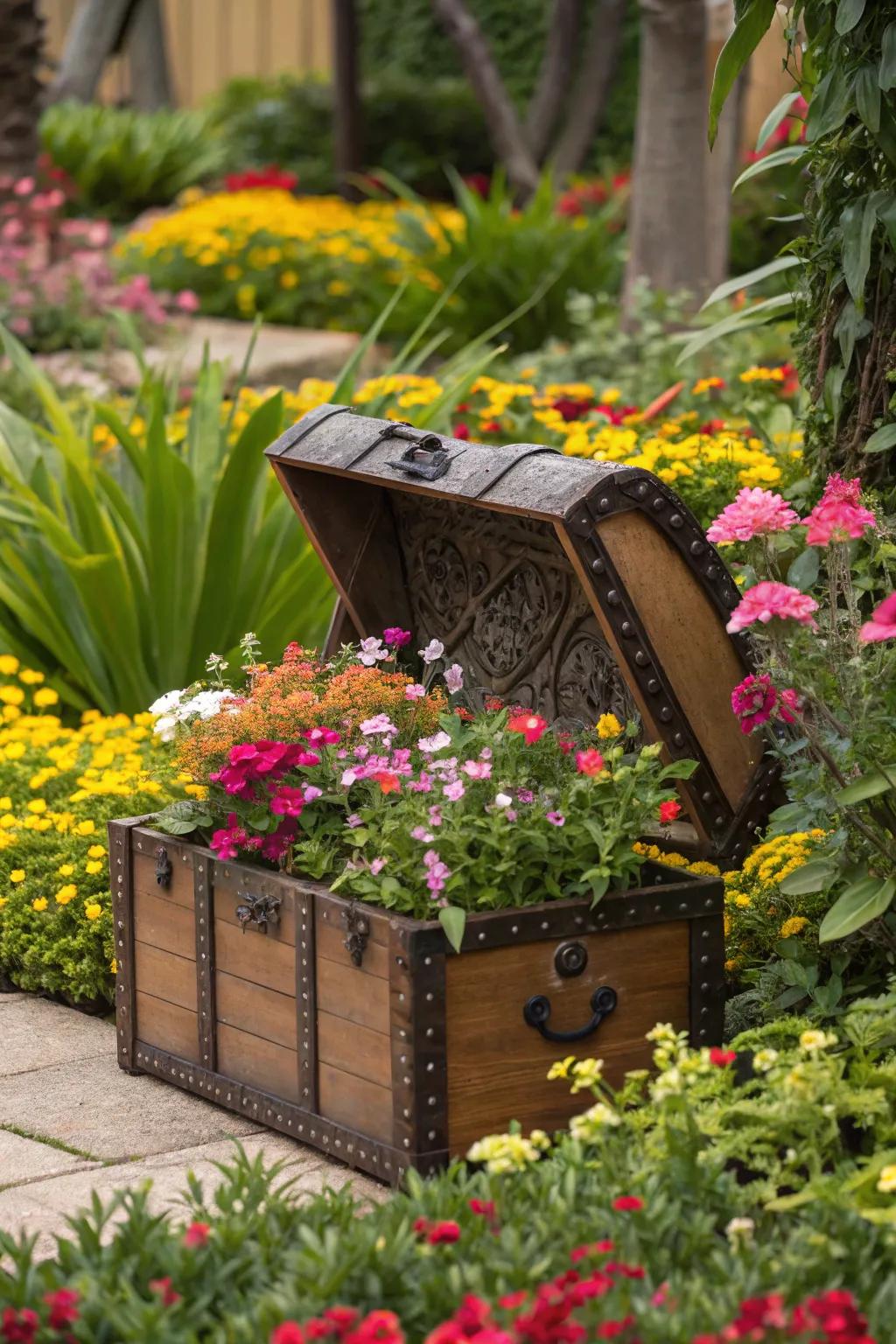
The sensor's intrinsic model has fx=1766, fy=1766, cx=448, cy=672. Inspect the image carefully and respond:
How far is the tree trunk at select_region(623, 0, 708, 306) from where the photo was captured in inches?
285

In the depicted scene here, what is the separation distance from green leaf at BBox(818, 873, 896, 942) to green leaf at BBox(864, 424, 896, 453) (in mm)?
940

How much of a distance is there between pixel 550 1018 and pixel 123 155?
40.7 feet

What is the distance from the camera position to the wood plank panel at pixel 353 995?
2949 mm

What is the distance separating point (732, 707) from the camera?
3.27 meters

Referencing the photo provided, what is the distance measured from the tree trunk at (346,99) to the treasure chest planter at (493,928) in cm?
1094

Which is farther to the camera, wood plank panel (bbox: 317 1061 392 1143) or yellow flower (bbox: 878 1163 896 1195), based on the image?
wood plank panel (bbox: 317 1061 392 1143)

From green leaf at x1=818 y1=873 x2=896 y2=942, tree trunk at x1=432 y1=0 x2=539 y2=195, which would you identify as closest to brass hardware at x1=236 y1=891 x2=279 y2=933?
green leaf at x1=818 y1=873 x2=896 y2=942

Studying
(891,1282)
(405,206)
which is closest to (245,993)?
(891,1282)

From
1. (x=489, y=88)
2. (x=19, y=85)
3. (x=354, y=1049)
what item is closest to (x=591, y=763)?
(x=354, y=1049)

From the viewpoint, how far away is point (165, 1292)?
223 centimetres

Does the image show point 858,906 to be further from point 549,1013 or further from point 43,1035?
point 43,1035

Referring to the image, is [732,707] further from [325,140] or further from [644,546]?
[325,140]

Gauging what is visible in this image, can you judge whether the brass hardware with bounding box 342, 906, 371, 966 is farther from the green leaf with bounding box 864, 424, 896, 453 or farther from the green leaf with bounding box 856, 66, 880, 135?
the green leaf with bounding box 856, 66, 880, 135

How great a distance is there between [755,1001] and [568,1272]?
130 cm
